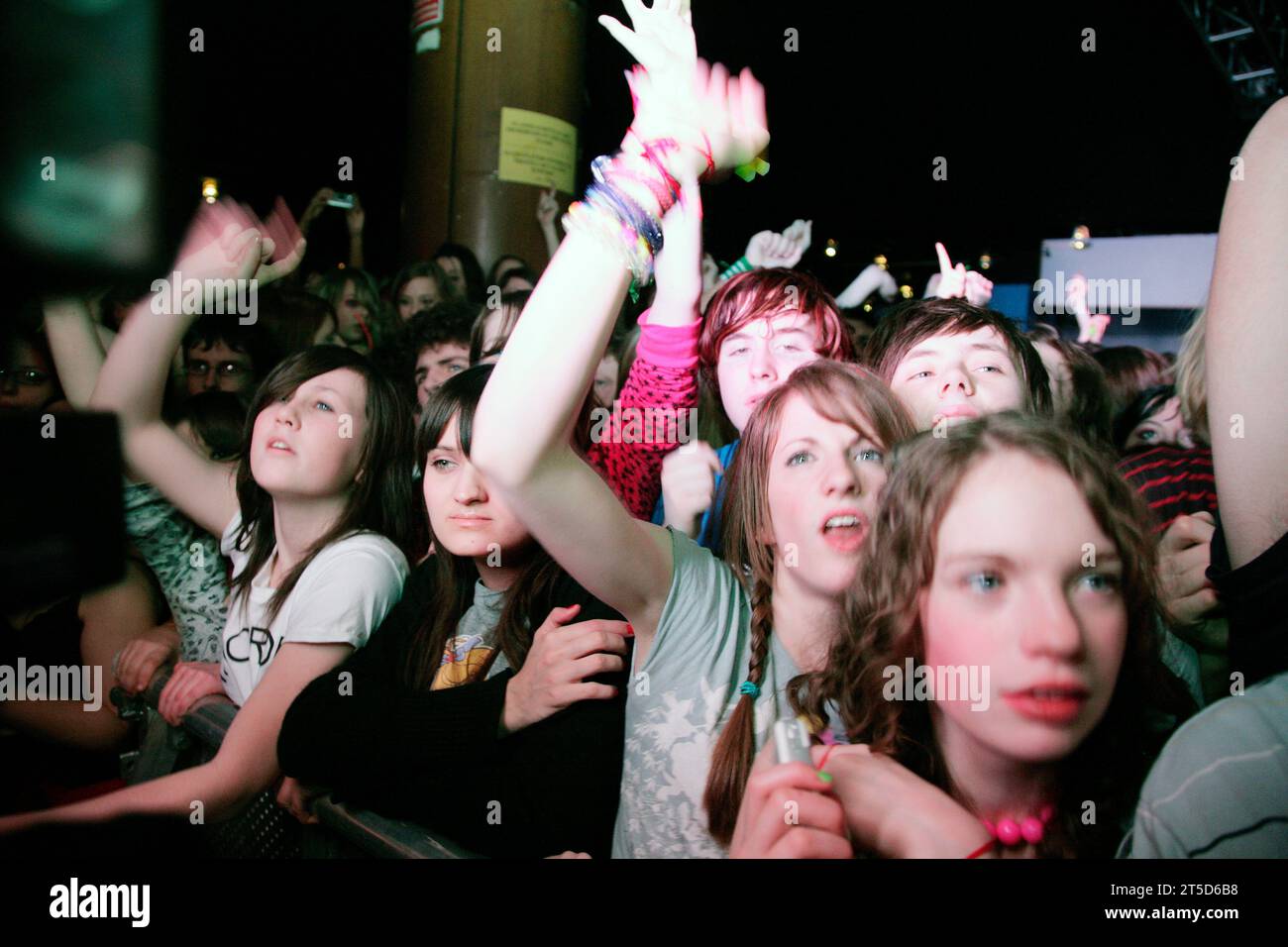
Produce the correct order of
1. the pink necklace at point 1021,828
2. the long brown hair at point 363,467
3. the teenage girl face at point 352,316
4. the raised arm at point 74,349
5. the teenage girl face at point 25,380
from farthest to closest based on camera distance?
the teenage girl face at point 352,316
the teenage girl face at point 25,380
the raised arm at point 74,349
the long brown hair at point 363,467
the pink necklace at point 1021,828

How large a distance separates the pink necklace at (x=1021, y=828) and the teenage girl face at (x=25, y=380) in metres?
2.17

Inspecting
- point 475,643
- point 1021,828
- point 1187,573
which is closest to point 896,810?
point 1021,828

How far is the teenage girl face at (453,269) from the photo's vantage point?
286 cm

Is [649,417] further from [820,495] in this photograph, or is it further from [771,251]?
[771,251]

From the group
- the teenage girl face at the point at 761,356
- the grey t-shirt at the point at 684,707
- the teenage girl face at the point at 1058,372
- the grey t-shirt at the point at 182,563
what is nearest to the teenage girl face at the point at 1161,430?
the teenage girl face at the point at 1058,372

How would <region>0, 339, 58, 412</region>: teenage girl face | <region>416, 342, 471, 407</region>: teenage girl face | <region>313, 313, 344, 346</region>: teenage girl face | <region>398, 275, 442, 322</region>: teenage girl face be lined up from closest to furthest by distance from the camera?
<region>0, 339, 58, 412</region>: teenage girl face < <region>416, 342, 471, 407</region>: teenage girl face < <region>313, 313, 344, 346</region>: teenage girl face < <region>398, 275, 442, 322</region>: teenage girl face

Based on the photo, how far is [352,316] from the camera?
3.02 metres

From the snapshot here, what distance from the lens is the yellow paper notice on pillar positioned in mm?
2850

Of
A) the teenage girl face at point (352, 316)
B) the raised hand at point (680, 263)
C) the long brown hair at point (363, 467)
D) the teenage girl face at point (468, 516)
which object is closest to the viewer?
the teenage girl face at point (468, 516)

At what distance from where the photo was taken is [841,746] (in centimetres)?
93

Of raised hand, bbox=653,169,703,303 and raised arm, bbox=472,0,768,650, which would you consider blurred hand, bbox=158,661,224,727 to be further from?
raised hand, bbox=653,169,703,303

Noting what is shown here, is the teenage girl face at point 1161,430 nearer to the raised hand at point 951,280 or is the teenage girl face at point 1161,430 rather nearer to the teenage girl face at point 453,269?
the raised hand at point 951,280

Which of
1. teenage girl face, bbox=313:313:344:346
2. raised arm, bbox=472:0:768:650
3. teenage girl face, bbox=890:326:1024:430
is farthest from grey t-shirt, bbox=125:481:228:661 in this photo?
teenage girl face, bbox=890:326:1024:430
